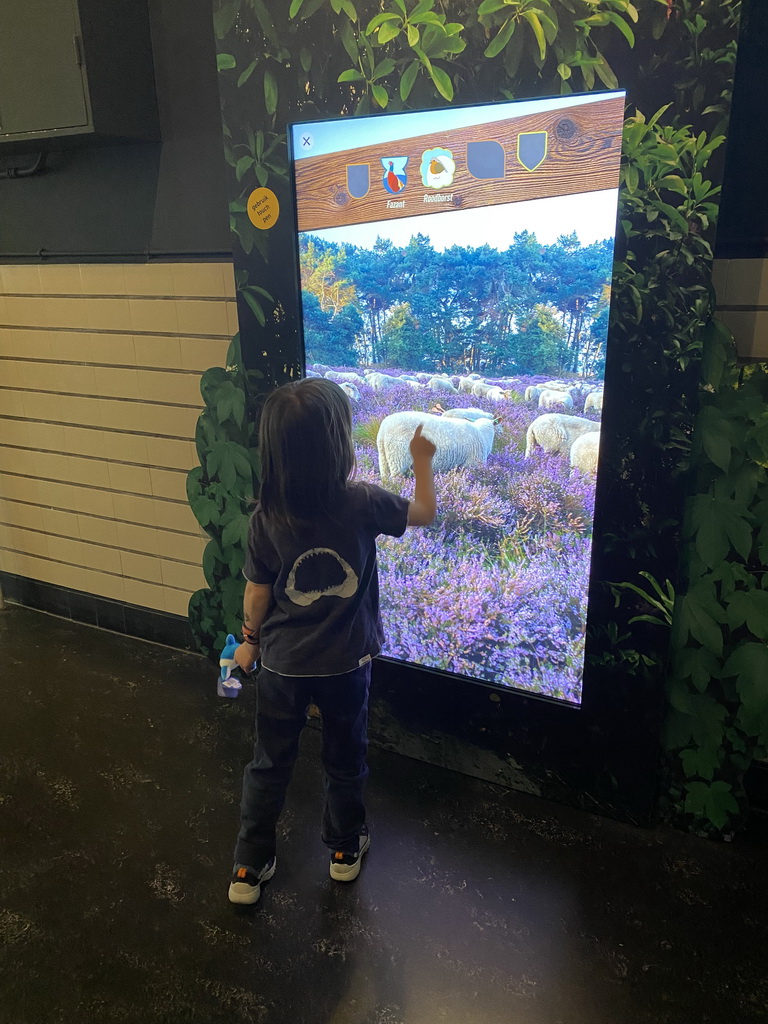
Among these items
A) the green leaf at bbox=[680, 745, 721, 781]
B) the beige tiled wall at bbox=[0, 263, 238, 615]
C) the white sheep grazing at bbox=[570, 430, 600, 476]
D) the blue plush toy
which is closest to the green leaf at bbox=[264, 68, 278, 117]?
the beige tiled wall at bbox=[0, 263, 238, 615]

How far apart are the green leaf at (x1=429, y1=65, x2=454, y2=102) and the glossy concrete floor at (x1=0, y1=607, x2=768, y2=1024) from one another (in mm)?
1805

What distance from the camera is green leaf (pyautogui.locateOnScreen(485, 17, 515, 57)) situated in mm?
1565

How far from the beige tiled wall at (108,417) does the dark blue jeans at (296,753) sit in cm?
123

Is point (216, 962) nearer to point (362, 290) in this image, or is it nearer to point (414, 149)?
point (362, 290)

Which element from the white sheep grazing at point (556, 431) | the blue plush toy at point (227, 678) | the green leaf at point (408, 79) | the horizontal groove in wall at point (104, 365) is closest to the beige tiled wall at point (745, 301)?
the white sheep grazing at point (556, 431)

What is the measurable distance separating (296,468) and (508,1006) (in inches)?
46.6

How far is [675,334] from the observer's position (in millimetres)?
1585

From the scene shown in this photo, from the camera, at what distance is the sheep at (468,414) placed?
1.89m

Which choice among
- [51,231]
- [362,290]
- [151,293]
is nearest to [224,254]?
[151,293]

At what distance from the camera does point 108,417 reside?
2.83 m

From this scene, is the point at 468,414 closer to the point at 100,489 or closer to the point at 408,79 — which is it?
the point at 408,79

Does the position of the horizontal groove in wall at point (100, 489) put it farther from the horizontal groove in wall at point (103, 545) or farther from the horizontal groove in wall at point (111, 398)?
the horizontal groove in wall at point (111, 398)

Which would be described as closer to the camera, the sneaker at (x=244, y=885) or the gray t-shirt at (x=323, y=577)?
the gray t-shirt at (x=323, y=577)

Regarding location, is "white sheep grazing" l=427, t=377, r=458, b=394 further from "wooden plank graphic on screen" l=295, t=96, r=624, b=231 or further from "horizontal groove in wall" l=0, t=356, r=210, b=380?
"horizontal groove in wall" l=0, t=356, r=210, b=380
